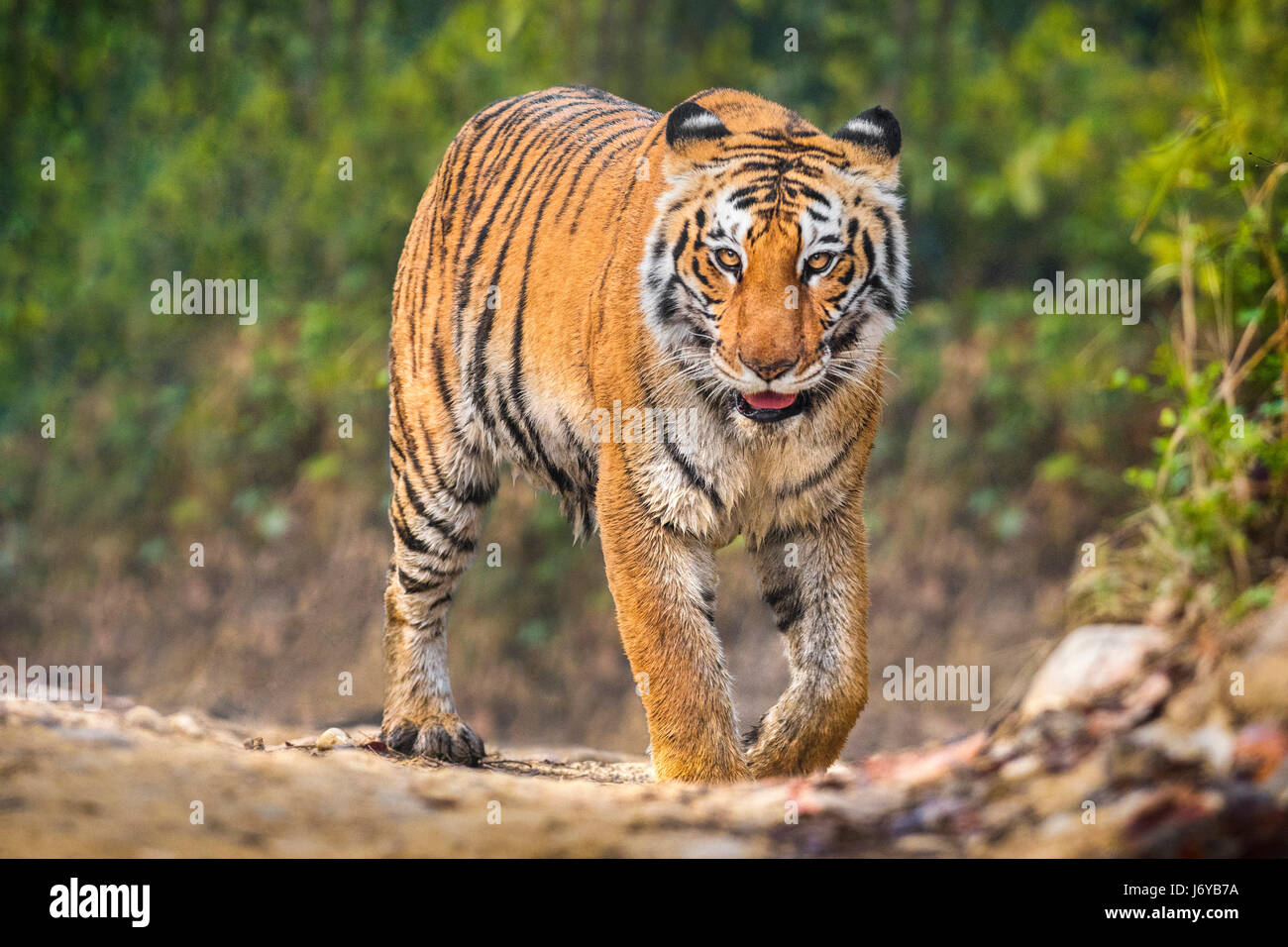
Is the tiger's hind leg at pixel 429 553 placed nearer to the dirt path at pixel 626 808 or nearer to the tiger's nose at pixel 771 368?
the dirt path at pixel 626 808

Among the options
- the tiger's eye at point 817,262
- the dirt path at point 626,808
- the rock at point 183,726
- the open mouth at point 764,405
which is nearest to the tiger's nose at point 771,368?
the open mouth at point 764,405

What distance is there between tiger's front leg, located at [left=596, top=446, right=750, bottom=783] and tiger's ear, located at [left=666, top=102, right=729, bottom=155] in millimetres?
917

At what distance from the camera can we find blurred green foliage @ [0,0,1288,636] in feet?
26.2

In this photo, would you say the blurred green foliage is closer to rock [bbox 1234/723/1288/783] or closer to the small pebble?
the small pebble

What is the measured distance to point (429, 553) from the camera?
4941 mm

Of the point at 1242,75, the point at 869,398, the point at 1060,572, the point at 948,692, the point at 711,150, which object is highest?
the point at 1242,75

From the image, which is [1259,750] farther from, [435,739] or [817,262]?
[435,739]

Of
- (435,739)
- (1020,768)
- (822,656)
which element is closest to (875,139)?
(822,656)

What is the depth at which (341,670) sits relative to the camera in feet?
28.3

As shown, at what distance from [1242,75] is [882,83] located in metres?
2.35

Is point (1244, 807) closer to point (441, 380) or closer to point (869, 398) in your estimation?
point (869, 398)

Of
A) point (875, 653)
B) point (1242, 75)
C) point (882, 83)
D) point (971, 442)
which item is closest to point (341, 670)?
point (875, 653)

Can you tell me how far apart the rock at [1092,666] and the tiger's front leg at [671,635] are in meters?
0.83

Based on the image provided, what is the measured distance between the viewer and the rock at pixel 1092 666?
3.29 meters
